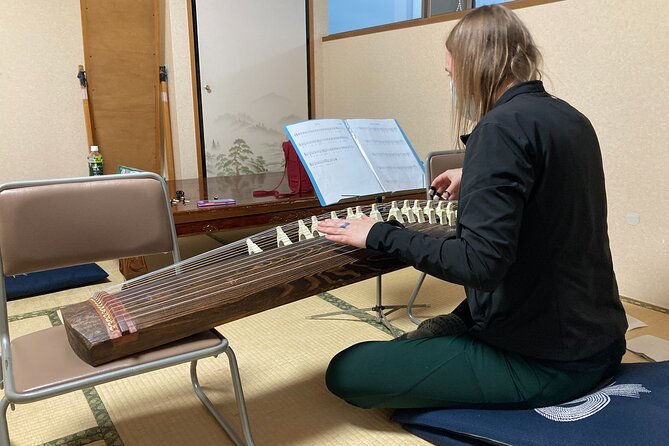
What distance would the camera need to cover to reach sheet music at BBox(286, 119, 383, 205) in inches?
77.7

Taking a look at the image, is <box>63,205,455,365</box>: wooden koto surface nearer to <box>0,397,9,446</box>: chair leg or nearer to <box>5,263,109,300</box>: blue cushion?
<box>0,397,9,446</box>: chair leg

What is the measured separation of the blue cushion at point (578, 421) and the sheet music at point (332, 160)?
33.1 inches

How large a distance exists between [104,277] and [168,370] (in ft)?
3.84

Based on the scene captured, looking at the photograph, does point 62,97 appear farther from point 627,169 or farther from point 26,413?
point 627,169

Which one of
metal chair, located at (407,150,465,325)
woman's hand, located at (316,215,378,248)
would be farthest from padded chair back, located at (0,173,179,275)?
metal chair, located at (407,150,465,325)

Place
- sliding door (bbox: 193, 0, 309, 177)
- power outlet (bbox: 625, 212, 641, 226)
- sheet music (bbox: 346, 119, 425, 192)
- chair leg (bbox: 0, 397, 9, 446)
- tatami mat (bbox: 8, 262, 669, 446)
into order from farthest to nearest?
sliding door (bbox: 193, 0, 309, 177) < power outlet (bbox: 625, 212, 641, 226) < sheet music (bbox: 346, 119, 425, 192) < tatami mat (bbox: 8, 262, 669, 446) < chair leg (bbox: 0, 397, 9, 446)

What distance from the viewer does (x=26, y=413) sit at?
5.39ft

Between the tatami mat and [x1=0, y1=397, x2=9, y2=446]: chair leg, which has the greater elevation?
[x1=0, y1=397, x2=9, y2=446]: chair leg

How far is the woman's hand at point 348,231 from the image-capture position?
1.31 meters

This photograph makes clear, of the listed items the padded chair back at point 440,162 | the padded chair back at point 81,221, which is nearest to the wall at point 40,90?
the padded chair back at point 81,221

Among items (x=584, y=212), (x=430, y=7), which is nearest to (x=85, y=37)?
(x=430, y=7)

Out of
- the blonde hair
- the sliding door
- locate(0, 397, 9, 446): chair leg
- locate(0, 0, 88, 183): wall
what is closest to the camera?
locate(0, 397, 9, 446): chair leg

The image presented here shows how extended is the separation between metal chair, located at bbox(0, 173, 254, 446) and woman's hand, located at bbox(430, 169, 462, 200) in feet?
3.12

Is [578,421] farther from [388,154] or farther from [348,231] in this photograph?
[388,154]
